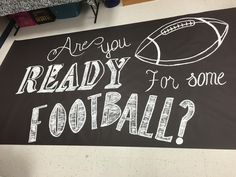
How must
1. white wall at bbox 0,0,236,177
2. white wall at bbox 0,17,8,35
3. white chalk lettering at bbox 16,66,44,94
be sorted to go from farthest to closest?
white wall at bbox 0,17,8,35
white chalk lettering at bbox 16,66,44,94
white wall at bbox 0,0,236,177

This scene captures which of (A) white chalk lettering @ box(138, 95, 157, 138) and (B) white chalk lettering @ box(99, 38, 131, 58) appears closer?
(A) white chalk lettering @ box(138, 95, 157, 138)

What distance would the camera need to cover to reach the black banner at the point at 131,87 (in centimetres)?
157

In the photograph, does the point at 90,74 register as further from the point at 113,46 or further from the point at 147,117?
the point at 147,117

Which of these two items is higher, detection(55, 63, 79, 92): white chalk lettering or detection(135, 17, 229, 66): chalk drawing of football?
detection(135, 17, 229, 66): chalk drawing of football

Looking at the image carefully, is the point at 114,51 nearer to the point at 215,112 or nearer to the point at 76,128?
the point at 76,128

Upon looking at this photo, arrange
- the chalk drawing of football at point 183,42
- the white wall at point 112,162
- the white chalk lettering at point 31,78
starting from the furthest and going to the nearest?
the white chalk lettering at point 31,78 → the chalk drawing of football at point 183,42 → the white wall at point 112,162

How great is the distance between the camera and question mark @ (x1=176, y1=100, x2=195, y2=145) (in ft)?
4.96

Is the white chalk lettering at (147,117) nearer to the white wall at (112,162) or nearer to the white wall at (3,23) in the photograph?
the white wall at (112,162)

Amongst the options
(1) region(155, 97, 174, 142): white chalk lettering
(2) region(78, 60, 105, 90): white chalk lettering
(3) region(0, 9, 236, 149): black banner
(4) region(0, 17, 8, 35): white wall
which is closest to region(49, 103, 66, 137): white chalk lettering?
(3) region(0, 9, 236, 149): black banner

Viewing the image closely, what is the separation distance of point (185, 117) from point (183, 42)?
0.69 m

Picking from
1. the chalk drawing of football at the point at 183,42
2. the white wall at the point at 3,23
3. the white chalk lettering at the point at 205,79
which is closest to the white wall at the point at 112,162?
the chalk drawing of football at the point at 183,42

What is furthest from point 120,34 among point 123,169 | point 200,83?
point 123,169

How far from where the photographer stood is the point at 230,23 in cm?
196

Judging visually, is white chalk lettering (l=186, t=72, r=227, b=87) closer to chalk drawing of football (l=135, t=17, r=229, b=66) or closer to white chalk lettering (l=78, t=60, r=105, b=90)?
chalk drawing of football (l=135, t=17, r=229, b=66)
